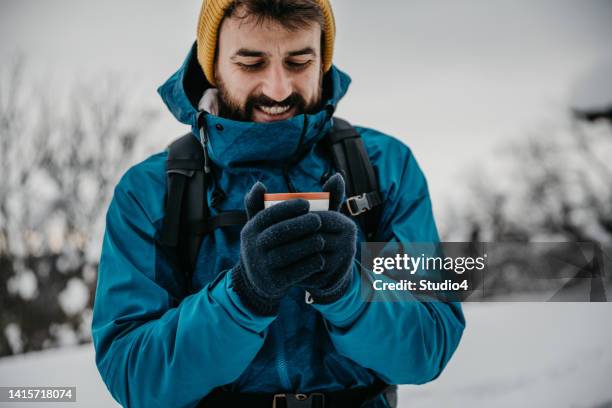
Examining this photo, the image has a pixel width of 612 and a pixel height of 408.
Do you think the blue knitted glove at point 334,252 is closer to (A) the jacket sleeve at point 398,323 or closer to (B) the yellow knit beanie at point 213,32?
(A) the jacket sleeve at point 398,323

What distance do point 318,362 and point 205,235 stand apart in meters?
0.45

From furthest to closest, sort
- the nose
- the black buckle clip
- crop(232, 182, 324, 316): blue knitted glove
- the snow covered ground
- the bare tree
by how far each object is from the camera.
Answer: the bare tree, the snow covered ground, the nose, the black buckle clip, crop(232, 182, 324, 316): blue knitted glove

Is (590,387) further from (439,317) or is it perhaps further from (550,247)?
(439,317)

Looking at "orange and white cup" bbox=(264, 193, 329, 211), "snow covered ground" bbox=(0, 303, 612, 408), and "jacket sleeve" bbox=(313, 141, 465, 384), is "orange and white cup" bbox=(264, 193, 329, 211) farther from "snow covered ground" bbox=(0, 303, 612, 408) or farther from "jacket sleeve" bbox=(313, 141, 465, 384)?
"snow covered ground" bbox=(0, 303, 612, 408)

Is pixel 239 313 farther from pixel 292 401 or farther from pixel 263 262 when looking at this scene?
pixel 292 401

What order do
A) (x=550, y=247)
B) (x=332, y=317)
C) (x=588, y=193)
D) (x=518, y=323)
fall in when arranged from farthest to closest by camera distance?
(x=588, y=193) < (x=518, y=323) < (x=550, y=247) < (x=332, y=317)

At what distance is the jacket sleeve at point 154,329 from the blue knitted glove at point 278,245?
10 centimetres

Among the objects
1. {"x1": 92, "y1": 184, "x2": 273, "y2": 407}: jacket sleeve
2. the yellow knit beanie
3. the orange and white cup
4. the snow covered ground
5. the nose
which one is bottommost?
the snow covered ground

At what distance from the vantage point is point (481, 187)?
753cm

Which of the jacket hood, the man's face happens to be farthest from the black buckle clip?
the man's face

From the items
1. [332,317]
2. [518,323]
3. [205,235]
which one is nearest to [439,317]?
A: [332,317]

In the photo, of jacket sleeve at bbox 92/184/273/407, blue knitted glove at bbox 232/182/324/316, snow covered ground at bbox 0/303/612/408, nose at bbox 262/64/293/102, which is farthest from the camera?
snow covered ground at bbox 0/303/612/408

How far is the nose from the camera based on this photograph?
134cm

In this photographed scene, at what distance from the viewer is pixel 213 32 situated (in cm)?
142
